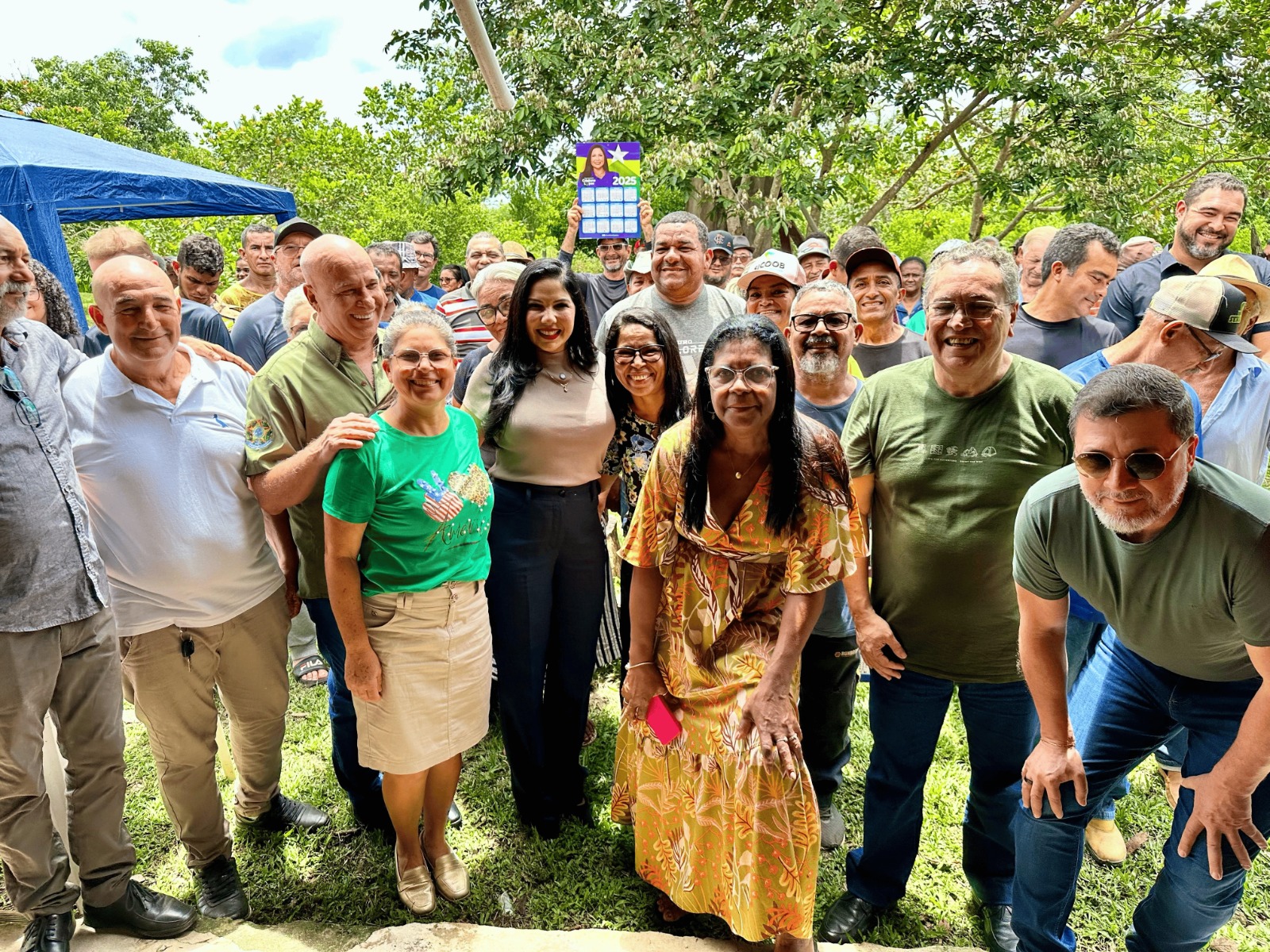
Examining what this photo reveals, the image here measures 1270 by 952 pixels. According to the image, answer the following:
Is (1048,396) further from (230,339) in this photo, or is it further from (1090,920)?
(230,339)

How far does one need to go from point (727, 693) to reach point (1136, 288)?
12.4 ft

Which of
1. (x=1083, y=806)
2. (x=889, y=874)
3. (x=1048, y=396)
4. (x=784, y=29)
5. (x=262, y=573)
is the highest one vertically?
(x=784, y=29)

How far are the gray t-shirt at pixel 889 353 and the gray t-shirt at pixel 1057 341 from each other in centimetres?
41

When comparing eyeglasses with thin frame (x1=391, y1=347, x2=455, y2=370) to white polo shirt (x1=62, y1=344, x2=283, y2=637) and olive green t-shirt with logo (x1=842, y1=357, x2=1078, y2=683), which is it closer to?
white polo shirt (x1=62, y1=344, x2=283, y2=637)

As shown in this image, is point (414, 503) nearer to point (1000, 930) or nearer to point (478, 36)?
point (1000, 930)

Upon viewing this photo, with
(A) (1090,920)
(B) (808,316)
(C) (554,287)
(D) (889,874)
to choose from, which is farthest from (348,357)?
(A) (1090,920)

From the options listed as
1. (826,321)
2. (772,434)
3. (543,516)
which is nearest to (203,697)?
(543,516)

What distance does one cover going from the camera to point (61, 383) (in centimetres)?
249

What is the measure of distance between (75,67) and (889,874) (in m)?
37.8

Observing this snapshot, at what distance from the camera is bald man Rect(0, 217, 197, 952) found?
7.09 feet

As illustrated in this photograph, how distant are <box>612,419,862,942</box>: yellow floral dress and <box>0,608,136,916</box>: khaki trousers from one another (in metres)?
1.67

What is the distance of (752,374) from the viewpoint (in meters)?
2.18

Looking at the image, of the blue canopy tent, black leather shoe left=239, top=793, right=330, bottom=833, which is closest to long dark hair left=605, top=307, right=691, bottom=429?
black leather shoe left=239, top=793, right=330, bottom=833

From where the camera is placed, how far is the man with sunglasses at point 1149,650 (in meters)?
1.67
